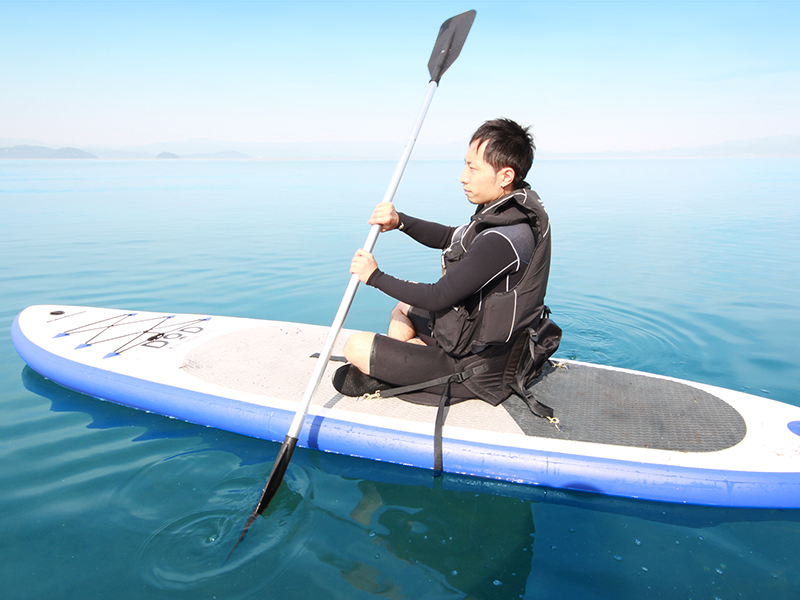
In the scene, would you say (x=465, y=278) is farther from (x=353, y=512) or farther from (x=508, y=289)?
(x=353, y=512)

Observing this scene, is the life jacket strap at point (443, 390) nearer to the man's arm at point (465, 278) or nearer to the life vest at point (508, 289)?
the life vest at point (508, 289)

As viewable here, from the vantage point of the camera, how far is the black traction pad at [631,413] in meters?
2.93

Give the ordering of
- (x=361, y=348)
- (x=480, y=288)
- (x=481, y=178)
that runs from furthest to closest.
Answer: (x=361, y=348) → (x=481, y=178) → (x=480, y=288)

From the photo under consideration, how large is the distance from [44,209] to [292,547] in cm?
1768

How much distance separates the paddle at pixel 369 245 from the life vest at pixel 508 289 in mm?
586

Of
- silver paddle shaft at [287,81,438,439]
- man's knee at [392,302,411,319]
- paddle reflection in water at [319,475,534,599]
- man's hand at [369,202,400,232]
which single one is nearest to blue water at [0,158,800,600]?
paddle reflection in water at [319,475,534,599]

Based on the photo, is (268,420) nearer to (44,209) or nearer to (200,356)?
(200,356)

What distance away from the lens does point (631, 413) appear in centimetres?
Answer: 320

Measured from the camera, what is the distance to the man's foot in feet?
11.1

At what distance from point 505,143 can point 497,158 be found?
0.09m

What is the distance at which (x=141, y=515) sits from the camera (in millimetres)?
2779

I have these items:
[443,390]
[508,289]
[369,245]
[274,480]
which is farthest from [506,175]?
[274,480]

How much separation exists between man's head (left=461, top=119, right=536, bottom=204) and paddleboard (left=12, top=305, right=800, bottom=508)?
144cm

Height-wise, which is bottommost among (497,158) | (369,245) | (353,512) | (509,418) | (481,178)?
(353,512)
